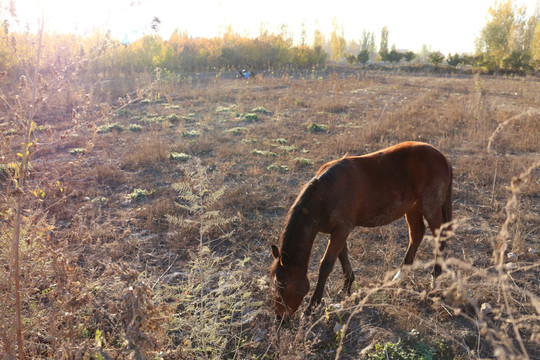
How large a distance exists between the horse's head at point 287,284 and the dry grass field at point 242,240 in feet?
0.58

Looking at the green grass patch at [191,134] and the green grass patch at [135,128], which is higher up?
the green grass patch at [135,128]

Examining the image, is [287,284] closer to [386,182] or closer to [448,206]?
[386,182]

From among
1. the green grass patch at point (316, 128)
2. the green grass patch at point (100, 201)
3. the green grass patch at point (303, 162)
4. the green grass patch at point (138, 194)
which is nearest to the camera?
the green grass patch at point (100, 201)

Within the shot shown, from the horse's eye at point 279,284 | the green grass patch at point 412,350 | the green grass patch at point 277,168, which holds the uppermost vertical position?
the green grass patch at point 277,168

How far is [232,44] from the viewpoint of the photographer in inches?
1276

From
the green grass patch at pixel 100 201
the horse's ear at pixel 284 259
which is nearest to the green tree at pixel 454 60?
the green grass patch at pixel 100 201

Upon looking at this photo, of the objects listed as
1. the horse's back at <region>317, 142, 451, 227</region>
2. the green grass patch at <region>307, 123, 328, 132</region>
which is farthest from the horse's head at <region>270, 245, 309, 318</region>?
the green grass patch at <region>307, 123, 328, 132</region>

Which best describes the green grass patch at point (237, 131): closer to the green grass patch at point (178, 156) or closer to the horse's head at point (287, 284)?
the green grass patch at point (178, 156)

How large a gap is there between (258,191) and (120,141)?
16.4 ft

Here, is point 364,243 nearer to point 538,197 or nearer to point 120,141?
point 538,197

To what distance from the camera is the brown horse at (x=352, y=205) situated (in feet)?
10.9

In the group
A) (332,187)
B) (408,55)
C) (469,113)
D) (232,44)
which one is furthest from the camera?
(408,55)

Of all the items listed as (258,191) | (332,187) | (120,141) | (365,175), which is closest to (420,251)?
(365,175)

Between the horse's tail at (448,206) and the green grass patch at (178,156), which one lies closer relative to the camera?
the horse's tail at (448,206)
